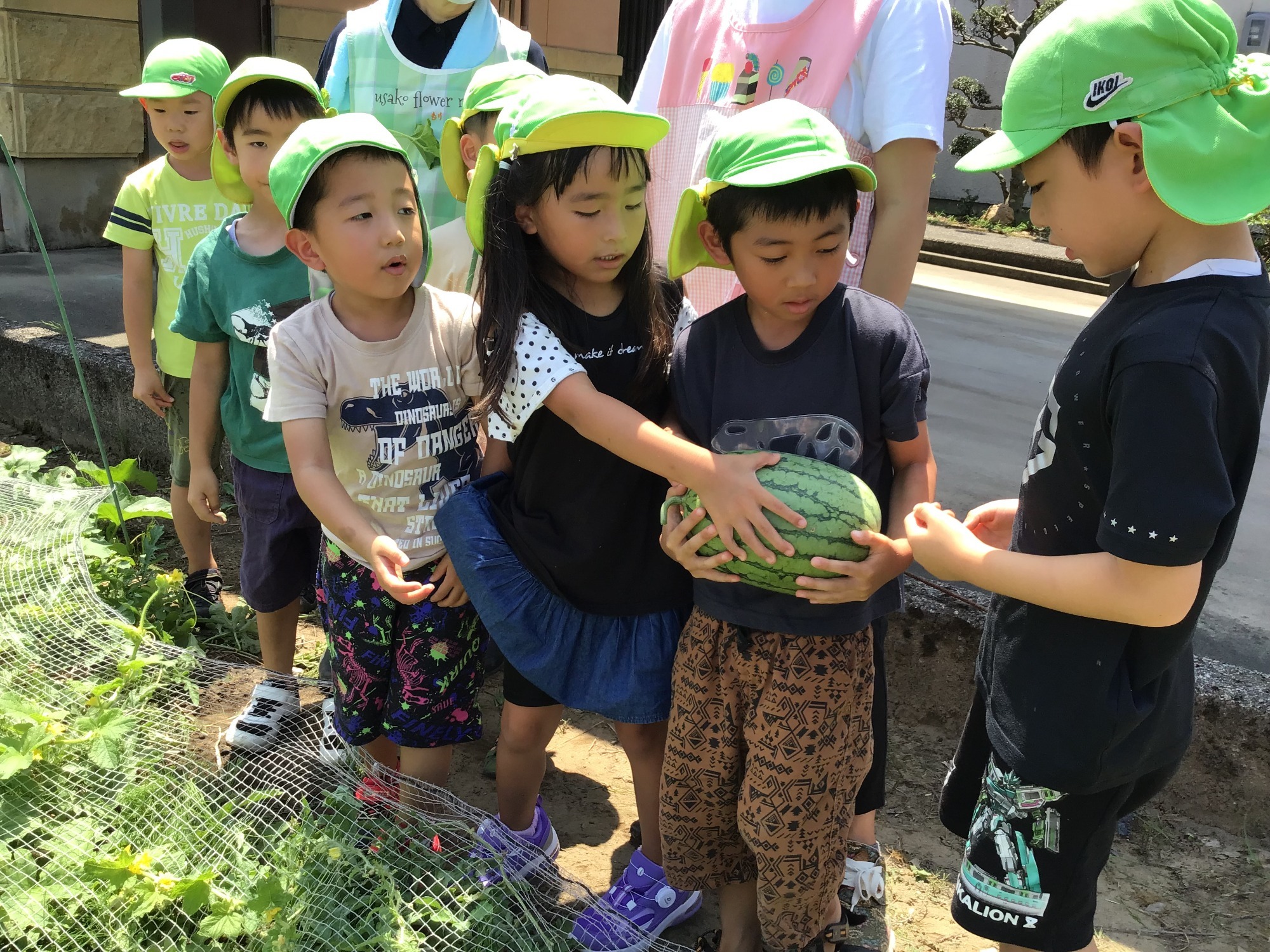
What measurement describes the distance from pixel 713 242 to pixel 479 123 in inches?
37.8

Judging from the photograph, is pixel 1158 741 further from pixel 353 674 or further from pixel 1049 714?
pixel 353 674

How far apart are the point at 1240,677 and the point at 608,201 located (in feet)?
7.94

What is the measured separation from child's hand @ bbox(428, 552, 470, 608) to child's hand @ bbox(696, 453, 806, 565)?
76 cm

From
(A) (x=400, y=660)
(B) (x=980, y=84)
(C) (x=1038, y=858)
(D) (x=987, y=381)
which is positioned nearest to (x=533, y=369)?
(A) (x=400, y=660)

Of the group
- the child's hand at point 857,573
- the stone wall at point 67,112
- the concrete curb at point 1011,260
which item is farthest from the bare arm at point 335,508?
the concrete curb at point 1011,260

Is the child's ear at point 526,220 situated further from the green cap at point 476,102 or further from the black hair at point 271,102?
the black hair at point 271,102

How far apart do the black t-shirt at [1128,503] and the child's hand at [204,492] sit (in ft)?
7.65

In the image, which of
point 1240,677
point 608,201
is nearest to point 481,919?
point 608,201

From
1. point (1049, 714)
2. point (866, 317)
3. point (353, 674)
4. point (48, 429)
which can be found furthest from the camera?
point (48, 429)

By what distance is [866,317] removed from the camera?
6.97 feet

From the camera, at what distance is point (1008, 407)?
7305 mm

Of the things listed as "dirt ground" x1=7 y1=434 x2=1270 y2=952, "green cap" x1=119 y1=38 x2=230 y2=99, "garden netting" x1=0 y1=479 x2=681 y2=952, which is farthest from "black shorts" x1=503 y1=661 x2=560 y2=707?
"green cap" x1=119 y1=38 x2=230 y2=99

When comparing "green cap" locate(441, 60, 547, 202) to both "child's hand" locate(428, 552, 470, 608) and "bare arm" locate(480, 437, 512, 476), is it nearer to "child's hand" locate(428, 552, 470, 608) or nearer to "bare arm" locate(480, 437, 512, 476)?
"bare arm" locate(480, 437, 512, 476)

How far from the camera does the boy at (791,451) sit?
6.69 feet
